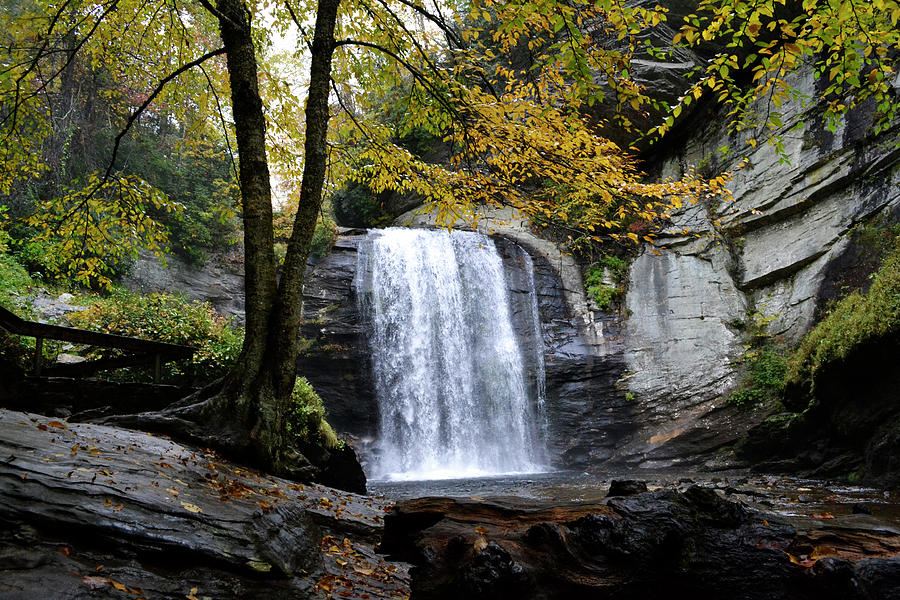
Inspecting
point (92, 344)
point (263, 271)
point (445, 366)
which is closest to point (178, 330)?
point (92, 344)

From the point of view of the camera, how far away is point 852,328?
7.88 m

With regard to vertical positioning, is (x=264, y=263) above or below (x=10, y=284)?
below

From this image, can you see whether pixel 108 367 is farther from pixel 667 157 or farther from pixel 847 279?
pixel 667 157

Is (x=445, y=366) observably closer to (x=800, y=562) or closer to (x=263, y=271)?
(x=263, y=271)

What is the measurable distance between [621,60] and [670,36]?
1631cm

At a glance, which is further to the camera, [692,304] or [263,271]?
[692,304]

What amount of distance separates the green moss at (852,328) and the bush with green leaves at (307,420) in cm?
826

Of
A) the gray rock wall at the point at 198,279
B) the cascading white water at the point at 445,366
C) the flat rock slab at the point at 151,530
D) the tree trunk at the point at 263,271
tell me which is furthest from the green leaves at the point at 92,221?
the cascading white water at the point at 445,366

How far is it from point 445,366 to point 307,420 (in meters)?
8.26

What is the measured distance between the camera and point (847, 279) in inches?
467

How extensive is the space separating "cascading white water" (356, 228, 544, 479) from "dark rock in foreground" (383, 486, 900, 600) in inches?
403

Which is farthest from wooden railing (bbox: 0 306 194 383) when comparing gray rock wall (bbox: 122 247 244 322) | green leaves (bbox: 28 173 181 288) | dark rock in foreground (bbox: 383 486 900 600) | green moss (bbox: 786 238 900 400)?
green moss (bbox: 786 238 900 400)

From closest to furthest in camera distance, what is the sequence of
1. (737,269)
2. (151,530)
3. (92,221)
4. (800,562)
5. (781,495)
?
1. (151,530)
2. (800,562)
3. (92,221)
4. (781,495)
5. (737,269)

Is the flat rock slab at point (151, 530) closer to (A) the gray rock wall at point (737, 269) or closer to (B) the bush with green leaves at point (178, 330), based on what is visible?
(B) the bush with green leaves at point (178, 330)
